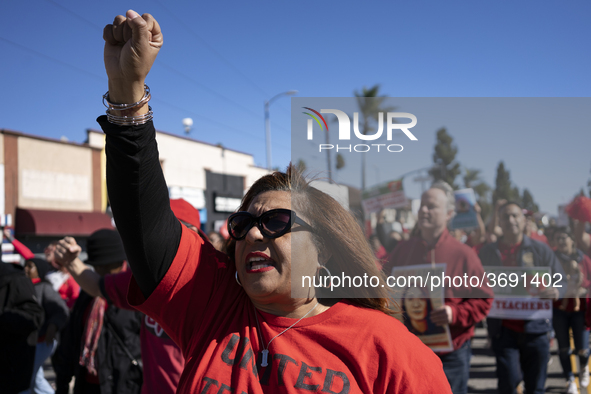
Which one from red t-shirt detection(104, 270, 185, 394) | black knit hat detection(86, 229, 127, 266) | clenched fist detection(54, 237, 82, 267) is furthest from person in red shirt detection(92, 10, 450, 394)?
black knit hat detection(86, 229, 127, 266)

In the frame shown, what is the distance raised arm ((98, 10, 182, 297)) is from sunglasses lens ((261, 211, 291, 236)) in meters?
→ 0.36

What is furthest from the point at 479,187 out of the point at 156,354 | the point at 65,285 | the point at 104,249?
the point at 65,285

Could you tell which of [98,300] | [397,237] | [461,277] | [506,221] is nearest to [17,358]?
[98,300]

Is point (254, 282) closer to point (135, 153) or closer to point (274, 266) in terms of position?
point (274, 266)

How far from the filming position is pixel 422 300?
3.01 meters

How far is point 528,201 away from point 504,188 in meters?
0.13

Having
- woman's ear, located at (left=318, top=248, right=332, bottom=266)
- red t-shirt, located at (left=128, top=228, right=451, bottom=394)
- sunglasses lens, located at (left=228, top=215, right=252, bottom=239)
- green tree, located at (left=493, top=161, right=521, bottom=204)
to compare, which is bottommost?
red t-shirt, located at (left=128, top=228, right=451, bottom=394)

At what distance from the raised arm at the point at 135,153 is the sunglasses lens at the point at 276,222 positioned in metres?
0.36

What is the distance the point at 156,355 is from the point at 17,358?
152cm

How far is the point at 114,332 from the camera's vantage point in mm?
3531

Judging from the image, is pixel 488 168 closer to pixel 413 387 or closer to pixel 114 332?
pixel 413 387

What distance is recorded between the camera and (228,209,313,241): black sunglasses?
166cm

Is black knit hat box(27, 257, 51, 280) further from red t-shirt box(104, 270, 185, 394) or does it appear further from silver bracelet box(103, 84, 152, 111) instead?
silver bracelet box(103, 84, 152, 111)

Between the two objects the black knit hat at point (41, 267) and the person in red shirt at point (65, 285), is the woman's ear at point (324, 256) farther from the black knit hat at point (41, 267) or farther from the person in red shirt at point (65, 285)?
the person in red shirt at point (65, 285)
